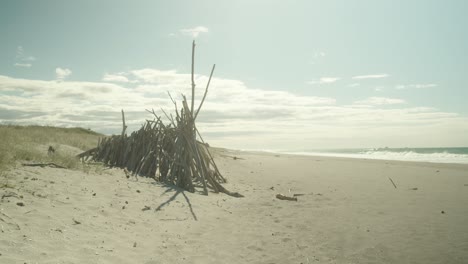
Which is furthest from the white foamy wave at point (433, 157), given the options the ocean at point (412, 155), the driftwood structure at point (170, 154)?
the driftwood structure at point (170, 154)

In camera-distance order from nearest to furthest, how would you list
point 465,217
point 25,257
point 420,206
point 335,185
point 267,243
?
point 25,257
point 267,243
point 465,217
point 420,206
point 335,185

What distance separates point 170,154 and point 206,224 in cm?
389

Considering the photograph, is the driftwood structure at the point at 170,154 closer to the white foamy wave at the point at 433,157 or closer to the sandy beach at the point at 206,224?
the sandy beach at the point at 206,224

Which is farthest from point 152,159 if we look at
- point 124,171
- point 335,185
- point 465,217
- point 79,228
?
point 465,217

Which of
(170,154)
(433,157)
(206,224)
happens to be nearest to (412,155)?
(433,157)

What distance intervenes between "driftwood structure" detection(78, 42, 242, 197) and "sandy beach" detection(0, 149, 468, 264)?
24.5 inches

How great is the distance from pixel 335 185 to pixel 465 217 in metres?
4.10

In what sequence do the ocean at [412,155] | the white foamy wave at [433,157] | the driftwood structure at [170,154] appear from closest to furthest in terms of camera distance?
the driftwood structure at [170,154] < the white foamy wave at [433,157] < the ocean at [412,155]

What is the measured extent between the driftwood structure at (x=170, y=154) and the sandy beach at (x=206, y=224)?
0.62m

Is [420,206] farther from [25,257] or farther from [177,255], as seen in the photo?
[25,257]

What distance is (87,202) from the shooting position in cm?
537

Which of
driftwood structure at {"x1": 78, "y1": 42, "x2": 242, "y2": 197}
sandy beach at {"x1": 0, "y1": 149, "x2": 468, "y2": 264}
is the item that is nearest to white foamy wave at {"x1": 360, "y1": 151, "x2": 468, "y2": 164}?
sandy beach at {"x1": 0, "y1": 149, "x2": 468, "y2": 264}

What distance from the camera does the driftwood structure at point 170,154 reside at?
843 cm

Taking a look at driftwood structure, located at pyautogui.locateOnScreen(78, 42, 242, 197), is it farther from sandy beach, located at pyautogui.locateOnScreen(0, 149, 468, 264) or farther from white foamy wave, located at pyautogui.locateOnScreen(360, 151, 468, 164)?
white foamy wave, located at pyautogui.locateOnScreen(360, 151, 468, 164)
